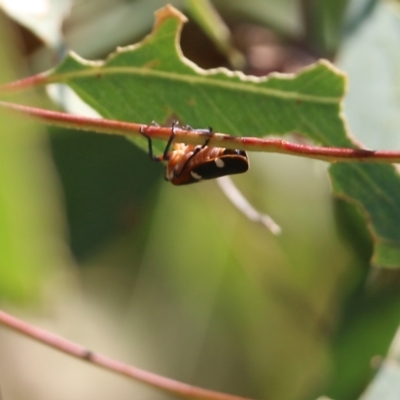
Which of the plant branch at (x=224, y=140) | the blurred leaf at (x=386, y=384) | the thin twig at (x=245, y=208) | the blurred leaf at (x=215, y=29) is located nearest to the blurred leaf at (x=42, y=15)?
the blurred leaf at (x=215, y=29)

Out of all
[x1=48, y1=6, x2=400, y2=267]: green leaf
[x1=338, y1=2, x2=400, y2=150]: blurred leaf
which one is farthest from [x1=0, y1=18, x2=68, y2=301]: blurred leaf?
[x1=338, y1=2, x2=400, y2=150]: blurred leaf

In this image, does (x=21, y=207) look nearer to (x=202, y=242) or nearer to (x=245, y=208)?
(x=245, y=208)

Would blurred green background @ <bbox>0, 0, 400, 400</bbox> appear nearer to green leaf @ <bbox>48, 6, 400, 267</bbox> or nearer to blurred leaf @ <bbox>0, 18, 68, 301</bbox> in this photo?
blurred leaf @ <bbox>0, 18, 68, 301</bbox>

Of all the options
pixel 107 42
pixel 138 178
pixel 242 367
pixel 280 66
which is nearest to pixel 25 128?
pixel 138 178

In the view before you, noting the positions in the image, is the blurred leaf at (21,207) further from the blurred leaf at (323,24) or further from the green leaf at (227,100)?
the blurred leaf at (323,24)

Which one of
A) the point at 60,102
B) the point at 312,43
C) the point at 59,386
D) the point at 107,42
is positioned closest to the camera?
the point at 60,102

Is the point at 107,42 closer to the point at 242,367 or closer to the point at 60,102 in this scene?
the point at 60,102

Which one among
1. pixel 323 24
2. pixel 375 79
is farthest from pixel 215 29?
pixel 375 79
